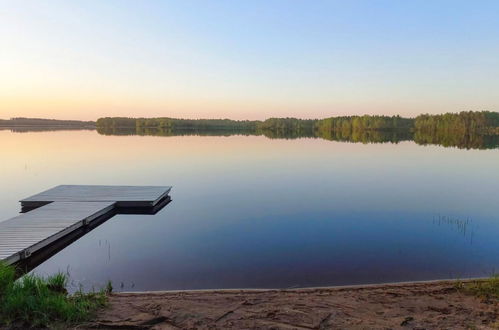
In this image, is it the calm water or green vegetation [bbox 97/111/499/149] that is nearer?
the calm water

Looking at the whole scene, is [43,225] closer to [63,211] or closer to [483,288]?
[63,211]

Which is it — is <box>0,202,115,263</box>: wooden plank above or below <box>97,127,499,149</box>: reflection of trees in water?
below

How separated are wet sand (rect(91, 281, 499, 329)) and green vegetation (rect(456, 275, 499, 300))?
0.15 metres

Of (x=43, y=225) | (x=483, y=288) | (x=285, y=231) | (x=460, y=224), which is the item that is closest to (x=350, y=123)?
(x=460, y=224)

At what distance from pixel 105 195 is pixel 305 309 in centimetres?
1215

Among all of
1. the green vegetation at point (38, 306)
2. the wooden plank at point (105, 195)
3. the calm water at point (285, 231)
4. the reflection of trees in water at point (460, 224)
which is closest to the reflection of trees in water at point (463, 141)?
the calm water at point (285, 231)

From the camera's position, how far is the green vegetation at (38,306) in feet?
14.7

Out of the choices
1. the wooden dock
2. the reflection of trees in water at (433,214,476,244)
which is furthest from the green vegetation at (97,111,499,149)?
the wooden dock

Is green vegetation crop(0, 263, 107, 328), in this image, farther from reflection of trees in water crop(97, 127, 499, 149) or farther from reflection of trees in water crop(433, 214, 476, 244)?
reflection of trees in water crop(97, 127, 499, 149)

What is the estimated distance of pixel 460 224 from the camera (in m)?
12.1

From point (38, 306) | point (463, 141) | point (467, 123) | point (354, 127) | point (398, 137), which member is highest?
point (467, 123)

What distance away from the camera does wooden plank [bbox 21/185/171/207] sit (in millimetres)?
14070

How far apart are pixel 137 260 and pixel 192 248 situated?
161 cm

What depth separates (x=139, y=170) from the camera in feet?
80.8
